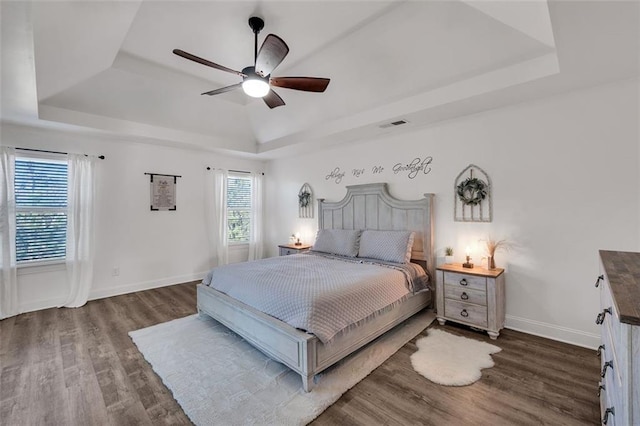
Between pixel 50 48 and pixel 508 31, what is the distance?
373 cm

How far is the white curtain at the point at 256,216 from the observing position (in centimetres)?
609

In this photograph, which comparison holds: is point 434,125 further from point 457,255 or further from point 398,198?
point 457,255

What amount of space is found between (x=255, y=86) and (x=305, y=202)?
311 centimetres

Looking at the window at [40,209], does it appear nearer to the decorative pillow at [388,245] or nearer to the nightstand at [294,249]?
A: the nightstand at [294,249]

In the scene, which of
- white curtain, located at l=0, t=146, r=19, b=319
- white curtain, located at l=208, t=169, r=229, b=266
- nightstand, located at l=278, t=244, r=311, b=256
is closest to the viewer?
white curtain, located at l=0, t=146, r=19, b=319

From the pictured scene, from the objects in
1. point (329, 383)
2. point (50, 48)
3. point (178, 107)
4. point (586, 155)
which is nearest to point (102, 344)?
point (329, 383)

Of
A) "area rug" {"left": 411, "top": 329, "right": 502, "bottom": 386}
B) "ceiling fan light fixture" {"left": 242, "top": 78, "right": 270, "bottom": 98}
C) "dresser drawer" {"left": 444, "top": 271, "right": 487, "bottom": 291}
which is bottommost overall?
"area rug" {"left": 411, "top": 329, "right": 502, "bottom": 386}

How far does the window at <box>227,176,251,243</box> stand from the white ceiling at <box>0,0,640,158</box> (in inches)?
70.8

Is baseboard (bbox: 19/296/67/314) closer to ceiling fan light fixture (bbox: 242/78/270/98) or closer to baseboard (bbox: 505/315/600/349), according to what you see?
ceiling fan light fixture (bbox: 242/78/270/98)

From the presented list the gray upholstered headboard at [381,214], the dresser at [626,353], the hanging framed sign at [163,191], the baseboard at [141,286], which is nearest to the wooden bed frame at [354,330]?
the gray upholstered headboard at [381,214]

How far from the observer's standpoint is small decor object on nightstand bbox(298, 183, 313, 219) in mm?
5348

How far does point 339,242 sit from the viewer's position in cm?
422

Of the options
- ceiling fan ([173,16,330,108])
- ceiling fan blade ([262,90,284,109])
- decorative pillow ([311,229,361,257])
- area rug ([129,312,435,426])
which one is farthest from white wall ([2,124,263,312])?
ceiling fan ([173,16,330,108])

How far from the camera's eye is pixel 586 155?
8.90ft
